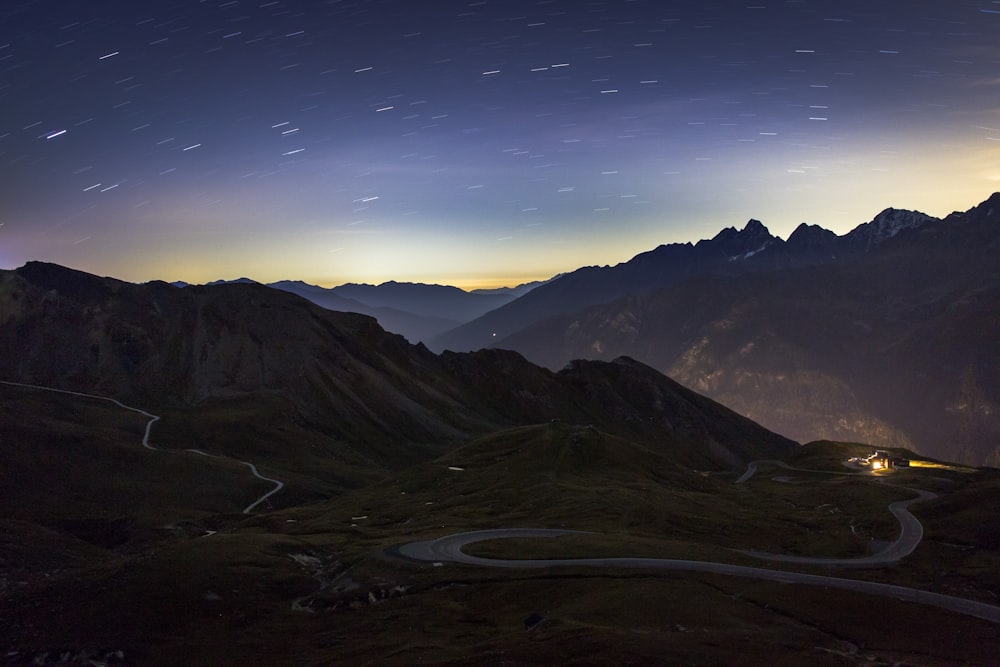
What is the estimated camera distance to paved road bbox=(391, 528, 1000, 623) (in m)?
79.6

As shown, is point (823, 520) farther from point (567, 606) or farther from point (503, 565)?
point (567, 606)

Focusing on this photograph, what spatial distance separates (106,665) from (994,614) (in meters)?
84.0

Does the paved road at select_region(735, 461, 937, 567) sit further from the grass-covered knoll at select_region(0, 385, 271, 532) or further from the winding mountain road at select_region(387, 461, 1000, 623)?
the grass-covered knoll at select_region(0, 385, 271, 532)

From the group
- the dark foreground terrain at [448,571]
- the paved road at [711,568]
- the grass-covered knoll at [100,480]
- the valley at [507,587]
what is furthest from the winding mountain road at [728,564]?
the grass-covered knoll at [100,480]

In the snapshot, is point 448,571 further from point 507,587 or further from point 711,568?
point 711,568

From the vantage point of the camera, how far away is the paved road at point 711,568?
79.6 meters

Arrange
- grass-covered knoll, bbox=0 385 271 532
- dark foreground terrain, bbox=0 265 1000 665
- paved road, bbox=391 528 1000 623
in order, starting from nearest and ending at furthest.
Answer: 1. dark foreground terrain, bbox=0 265 1000 665
2. paved road, bbox=391 528 1000 623
3. grass-covered knoll, bbox=0 385 271 532

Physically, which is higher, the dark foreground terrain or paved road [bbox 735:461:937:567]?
the dark foreground terrain

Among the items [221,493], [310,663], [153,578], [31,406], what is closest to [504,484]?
[221,493]

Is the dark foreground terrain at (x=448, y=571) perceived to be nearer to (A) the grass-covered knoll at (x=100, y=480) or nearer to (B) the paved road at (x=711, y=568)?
(A) the grass-covered knoll at (x=100, y=480)

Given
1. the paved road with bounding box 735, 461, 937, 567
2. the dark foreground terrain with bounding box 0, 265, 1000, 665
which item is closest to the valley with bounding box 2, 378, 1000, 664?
the dark foreground terrain with bounding box 0, 265, 1000, 665

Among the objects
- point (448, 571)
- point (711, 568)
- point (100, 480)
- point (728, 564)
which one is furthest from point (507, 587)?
point (100, 480)

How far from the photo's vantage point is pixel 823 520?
137375mm

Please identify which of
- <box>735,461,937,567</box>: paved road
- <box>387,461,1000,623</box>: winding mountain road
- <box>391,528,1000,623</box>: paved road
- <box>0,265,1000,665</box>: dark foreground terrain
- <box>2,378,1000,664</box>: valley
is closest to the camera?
<box>2,378,1000,664</box>: valley
